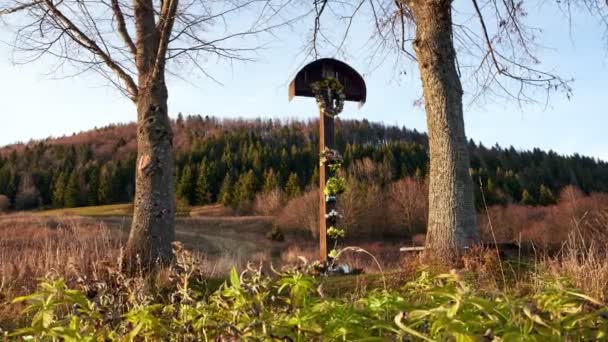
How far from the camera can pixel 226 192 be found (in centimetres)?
5462

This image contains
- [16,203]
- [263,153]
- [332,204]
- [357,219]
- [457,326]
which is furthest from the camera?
[263,153]

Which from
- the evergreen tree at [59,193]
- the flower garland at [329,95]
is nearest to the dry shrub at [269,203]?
the evergreen tree at [59,193]

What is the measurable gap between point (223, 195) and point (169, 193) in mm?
48412

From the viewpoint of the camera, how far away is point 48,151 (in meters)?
76.5

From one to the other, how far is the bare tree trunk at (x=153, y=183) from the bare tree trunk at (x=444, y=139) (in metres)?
3.31

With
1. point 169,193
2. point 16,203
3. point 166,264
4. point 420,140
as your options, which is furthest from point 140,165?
point 420,140

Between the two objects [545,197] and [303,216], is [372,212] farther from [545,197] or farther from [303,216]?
[545,197]

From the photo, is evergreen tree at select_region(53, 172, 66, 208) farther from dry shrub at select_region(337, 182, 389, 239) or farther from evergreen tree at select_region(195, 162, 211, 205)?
dry shrub at select_region(337, 182, 389, 239)

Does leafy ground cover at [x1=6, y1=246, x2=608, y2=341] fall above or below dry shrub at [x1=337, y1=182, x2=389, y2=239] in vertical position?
above

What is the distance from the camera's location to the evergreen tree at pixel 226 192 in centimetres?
5397

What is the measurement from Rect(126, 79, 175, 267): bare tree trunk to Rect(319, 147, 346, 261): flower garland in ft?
8.92

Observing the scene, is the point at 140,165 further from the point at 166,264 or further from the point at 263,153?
the point at 263,153

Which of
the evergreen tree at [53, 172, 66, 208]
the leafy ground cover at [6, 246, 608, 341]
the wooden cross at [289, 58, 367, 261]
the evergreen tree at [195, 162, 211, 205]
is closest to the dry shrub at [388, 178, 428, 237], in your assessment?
the evergreen tree at [195, 162, 211, 205]

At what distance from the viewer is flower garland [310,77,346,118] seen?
348 inches
